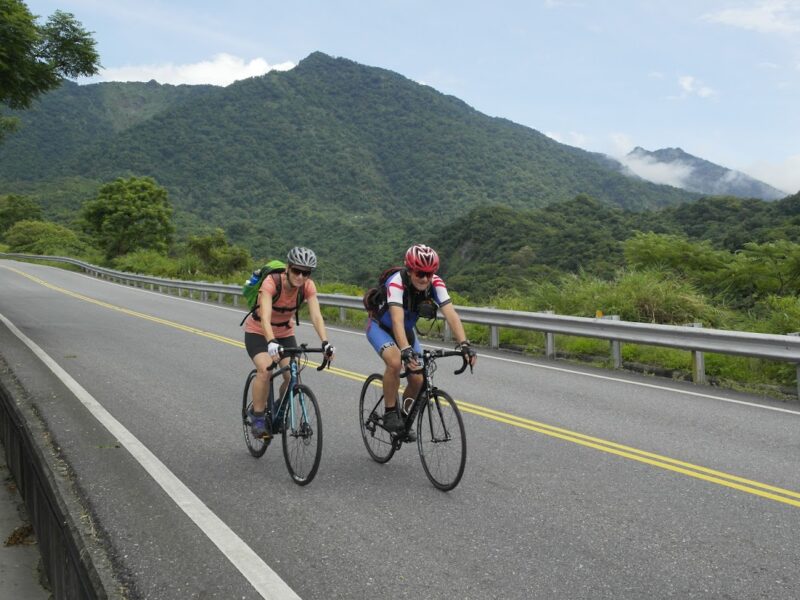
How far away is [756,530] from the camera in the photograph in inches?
185

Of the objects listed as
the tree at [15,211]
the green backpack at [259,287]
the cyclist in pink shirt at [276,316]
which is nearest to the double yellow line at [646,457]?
the cyclist in pink shirt at [276,316]

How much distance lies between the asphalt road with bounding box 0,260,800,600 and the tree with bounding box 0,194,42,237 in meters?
102

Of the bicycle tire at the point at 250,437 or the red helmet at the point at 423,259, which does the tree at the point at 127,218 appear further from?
the red helmet at the point at 423,259

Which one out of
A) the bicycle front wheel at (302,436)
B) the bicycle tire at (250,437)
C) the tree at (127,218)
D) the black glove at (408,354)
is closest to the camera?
the black glove at (408,354)

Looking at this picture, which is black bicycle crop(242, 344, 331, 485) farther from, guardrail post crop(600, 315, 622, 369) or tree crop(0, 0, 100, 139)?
tree crop(0, 0, 100, 139)

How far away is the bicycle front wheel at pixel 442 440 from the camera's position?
5.45m

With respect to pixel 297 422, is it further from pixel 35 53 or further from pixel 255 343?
pixel 35 53

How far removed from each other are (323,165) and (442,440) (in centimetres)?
15393

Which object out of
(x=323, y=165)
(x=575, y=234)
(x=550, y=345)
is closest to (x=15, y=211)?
(x=323, y=165)

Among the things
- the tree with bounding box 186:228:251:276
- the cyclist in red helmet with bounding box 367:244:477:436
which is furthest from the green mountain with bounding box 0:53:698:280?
the cyclist in red helmet with bounding box 367:244:477:436

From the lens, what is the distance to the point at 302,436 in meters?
5.71

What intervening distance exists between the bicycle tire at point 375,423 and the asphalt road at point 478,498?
14 centimetres

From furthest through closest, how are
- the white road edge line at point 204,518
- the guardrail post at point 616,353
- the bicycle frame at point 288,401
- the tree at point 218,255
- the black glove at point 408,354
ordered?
the tree at point 218,255, the guardrail post at point 616,353, the bicycle frame at point 288,401, the black glove at point 408,354, the white road edge line at point 204,518

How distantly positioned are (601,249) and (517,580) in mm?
35670
